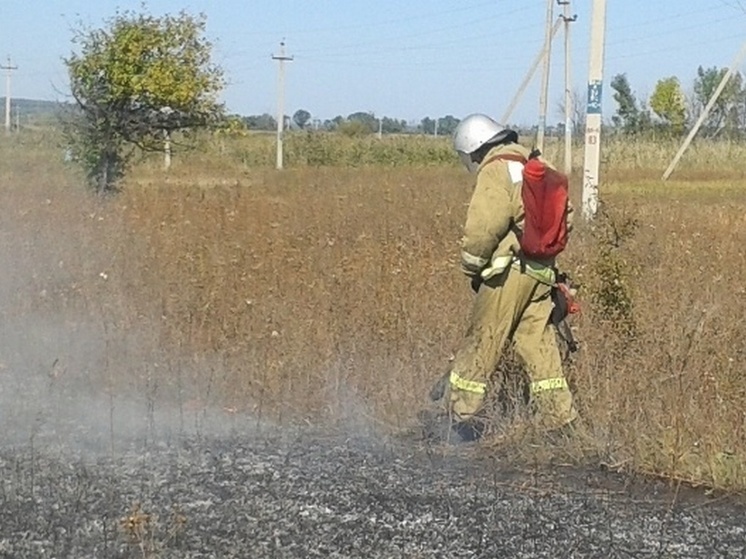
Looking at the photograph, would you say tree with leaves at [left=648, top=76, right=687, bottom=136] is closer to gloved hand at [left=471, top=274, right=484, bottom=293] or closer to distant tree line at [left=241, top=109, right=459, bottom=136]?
distant tree line at [left=241, top=109, right=459, bottom=136]

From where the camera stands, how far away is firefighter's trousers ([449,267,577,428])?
5.62 metres

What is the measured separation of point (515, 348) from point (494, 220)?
0.70 metres

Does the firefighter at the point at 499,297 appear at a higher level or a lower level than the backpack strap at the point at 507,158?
lower

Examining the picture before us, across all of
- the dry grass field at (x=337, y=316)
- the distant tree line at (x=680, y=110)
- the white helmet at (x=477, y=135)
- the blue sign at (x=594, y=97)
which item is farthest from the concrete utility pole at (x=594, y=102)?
the distant tree line at (x=680, y=110)

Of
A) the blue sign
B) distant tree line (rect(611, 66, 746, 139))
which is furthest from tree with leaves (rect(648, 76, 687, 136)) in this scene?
the blue sign

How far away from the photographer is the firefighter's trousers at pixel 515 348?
562cm

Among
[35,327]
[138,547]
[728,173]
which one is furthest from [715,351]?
[728,173]

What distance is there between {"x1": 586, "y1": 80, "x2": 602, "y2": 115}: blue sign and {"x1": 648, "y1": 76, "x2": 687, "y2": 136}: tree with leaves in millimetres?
40296

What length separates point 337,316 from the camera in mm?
7383

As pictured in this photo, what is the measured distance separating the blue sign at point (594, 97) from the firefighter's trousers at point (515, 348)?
6.06 metres

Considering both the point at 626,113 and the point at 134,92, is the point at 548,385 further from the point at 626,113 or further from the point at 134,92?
the point at 626,113

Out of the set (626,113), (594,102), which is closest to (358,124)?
(626,113)

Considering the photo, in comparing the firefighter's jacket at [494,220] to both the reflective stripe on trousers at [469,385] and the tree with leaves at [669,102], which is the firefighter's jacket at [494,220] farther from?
the tree with leaves at [669,102]

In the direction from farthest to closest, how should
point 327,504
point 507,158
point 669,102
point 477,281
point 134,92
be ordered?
point 669,102
point 134,92
point 477,281
point 507,158
point 327,504
